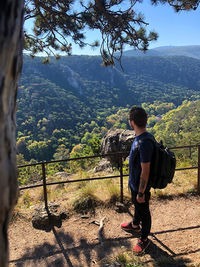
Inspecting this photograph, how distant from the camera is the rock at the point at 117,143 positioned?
343 inches

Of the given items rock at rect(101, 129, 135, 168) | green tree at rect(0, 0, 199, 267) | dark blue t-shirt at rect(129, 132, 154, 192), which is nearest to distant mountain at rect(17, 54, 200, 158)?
rock at rect(101, 129, 135, 168)

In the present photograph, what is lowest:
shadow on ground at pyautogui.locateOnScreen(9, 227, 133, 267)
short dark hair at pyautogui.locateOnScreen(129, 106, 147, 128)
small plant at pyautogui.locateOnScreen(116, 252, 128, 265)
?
shadow on ground at pyautogui.locateOnScreen(9, 227, 133, 267)

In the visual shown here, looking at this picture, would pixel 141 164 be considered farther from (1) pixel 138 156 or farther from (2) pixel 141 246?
(2) pixel 141 246

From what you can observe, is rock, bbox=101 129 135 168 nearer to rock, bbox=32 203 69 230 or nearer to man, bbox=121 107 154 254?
rock, bbox=32 203 69 230

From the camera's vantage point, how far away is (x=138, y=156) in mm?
2436

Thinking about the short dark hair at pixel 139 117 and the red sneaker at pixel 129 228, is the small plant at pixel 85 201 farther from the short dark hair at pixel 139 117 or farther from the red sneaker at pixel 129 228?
the short dark hair at pixel 139 117

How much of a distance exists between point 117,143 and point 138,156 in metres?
6.80

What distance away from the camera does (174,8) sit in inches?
166

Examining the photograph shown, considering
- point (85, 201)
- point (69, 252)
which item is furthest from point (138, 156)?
point (85, 201)

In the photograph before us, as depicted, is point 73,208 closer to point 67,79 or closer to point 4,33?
point 4,33

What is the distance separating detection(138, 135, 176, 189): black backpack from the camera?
2.37m

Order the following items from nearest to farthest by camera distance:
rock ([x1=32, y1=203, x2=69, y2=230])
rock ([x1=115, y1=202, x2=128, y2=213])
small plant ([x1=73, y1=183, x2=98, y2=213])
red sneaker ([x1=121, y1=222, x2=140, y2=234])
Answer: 1. red sneaker ([x1=121, y1=222, x2=140, y2=234])
2. rock ([x1=32, y1=203, x2=69, y2=230])
3. rock ([x1=115, y1=202, x2=128, y2=213])
4. small plant ([x1=73, y1=183, x2=98, y2=213])

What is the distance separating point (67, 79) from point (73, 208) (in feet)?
319

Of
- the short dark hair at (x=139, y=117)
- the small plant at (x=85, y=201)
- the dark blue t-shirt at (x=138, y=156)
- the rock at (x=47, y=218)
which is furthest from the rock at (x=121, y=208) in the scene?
the short dark hair at (x=139, y=117)
